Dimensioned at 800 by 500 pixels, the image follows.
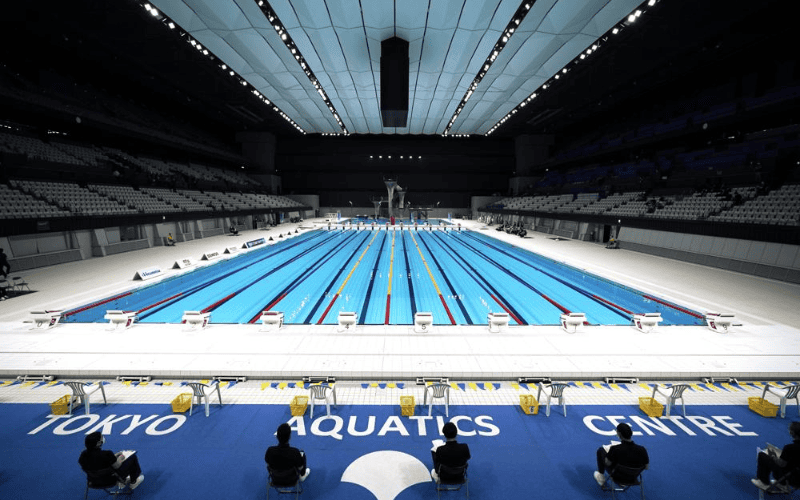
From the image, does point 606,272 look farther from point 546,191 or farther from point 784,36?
point 546,191

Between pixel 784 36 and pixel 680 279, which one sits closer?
pixel 680 279

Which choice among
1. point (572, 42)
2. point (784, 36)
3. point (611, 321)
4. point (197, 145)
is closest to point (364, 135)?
point (197, 145)

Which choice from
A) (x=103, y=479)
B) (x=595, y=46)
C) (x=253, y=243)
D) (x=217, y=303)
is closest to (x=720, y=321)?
(x=103, y=479)

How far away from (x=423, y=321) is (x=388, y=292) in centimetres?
399

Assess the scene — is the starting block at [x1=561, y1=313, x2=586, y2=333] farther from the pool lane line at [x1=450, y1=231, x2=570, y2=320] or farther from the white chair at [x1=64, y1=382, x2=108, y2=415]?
the white chair at [x1=64, y1=382, x2=108, y2=415]

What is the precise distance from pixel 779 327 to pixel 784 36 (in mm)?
17853

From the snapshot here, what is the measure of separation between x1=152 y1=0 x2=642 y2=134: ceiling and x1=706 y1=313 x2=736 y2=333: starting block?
1232 cm

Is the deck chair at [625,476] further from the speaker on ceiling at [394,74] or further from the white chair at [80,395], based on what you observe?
the speaker on ceiling at [394,74]

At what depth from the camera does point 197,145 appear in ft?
97.0

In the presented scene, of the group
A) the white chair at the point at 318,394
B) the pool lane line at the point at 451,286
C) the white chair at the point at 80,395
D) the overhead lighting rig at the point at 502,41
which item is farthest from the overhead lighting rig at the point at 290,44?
the white chair at the point at 318,394

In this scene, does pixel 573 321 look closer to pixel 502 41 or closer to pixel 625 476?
pixel 625 476

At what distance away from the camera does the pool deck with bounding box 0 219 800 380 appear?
563 centimetres

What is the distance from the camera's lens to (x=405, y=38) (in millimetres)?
16609

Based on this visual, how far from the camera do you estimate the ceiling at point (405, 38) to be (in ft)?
45.8
